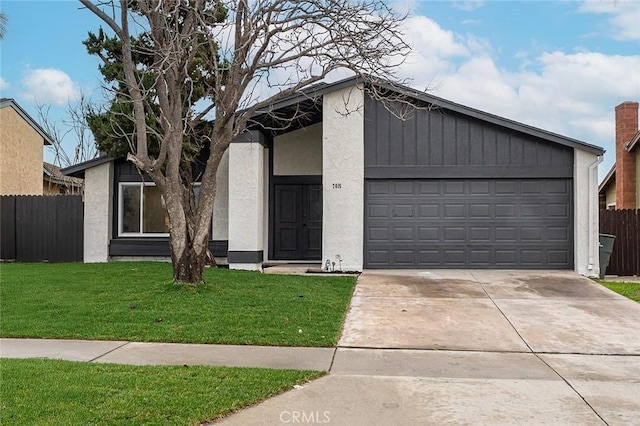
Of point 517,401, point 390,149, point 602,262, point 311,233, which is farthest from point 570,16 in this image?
point 517,401

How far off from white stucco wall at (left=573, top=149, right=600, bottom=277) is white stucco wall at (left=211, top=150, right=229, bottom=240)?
900 cm

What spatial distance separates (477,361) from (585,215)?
8415mm

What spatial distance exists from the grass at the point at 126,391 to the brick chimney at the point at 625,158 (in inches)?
752

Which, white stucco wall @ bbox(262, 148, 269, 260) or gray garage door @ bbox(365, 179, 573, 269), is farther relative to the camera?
white stucco wall @ bbox(262, 148, 269, 260)

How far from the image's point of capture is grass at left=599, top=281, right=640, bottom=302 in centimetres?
1033

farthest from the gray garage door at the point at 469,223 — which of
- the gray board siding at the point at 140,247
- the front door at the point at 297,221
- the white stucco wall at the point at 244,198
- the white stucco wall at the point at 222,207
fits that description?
the gray board siding at the point at 140,247

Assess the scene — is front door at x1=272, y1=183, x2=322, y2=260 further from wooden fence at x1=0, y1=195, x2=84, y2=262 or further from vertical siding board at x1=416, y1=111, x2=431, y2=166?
wooden fence at x1=0, y1=195, x2=84, y2=262

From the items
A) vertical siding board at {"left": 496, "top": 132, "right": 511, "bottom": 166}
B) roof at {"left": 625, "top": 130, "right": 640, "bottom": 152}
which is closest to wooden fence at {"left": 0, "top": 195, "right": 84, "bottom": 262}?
vertical siding board at {"left": 496, "top": 132, "right": 511, "bottom": 166}

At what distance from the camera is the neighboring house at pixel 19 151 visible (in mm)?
20828

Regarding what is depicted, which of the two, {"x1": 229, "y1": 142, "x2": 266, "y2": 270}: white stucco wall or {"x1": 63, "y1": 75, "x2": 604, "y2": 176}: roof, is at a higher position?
{"x1": 63, "y1": 75, "x2": 604, "y2": 176}: roof

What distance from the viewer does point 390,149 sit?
13.7 metres

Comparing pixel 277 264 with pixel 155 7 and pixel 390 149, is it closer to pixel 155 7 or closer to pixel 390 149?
pixel 390 149

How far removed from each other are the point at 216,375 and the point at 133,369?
91 centimetres

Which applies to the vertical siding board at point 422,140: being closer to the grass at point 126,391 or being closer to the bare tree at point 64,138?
the grass at point 126,391
